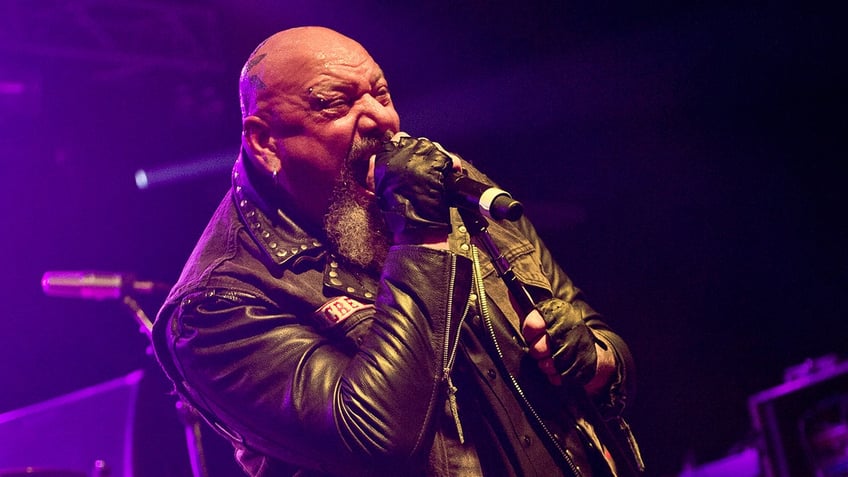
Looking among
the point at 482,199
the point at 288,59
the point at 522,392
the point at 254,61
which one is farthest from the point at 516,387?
the point at 254,61

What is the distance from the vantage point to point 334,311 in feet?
7.06

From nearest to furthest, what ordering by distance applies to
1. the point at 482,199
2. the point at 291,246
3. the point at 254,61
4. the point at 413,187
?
the point at 482,199
the point at 413,187
the point at 291,246
the point at 254,61

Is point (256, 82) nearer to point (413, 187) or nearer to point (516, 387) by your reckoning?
point (413, 187)

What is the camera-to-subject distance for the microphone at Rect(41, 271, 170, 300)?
3201mm

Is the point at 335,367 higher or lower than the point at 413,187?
lower

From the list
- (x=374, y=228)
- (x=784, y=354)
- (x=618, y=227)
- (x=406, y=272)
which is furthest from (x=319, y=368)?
(x=784, y=354)

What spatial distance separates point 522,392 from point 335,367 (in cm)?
46

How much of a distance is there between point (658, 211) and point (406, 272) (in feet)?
14.1

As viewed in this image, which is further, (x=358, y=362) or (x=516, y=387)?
(x=516, y=387)

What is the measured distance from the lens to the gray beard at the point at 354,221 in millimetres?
2293

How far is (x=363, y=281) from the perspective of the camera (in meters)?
2.29

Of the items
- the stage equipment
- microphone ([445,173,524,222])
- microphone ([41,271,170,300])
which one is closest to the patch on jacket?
microphone ([445,173,524,222])

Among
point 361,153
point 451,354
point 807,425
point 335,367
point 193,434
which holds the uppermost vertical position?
point 361,153

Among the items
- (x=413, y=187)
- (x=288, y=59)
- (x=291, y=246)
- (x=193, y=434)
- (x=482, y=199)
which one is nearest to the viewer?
(x=482, y=199)
